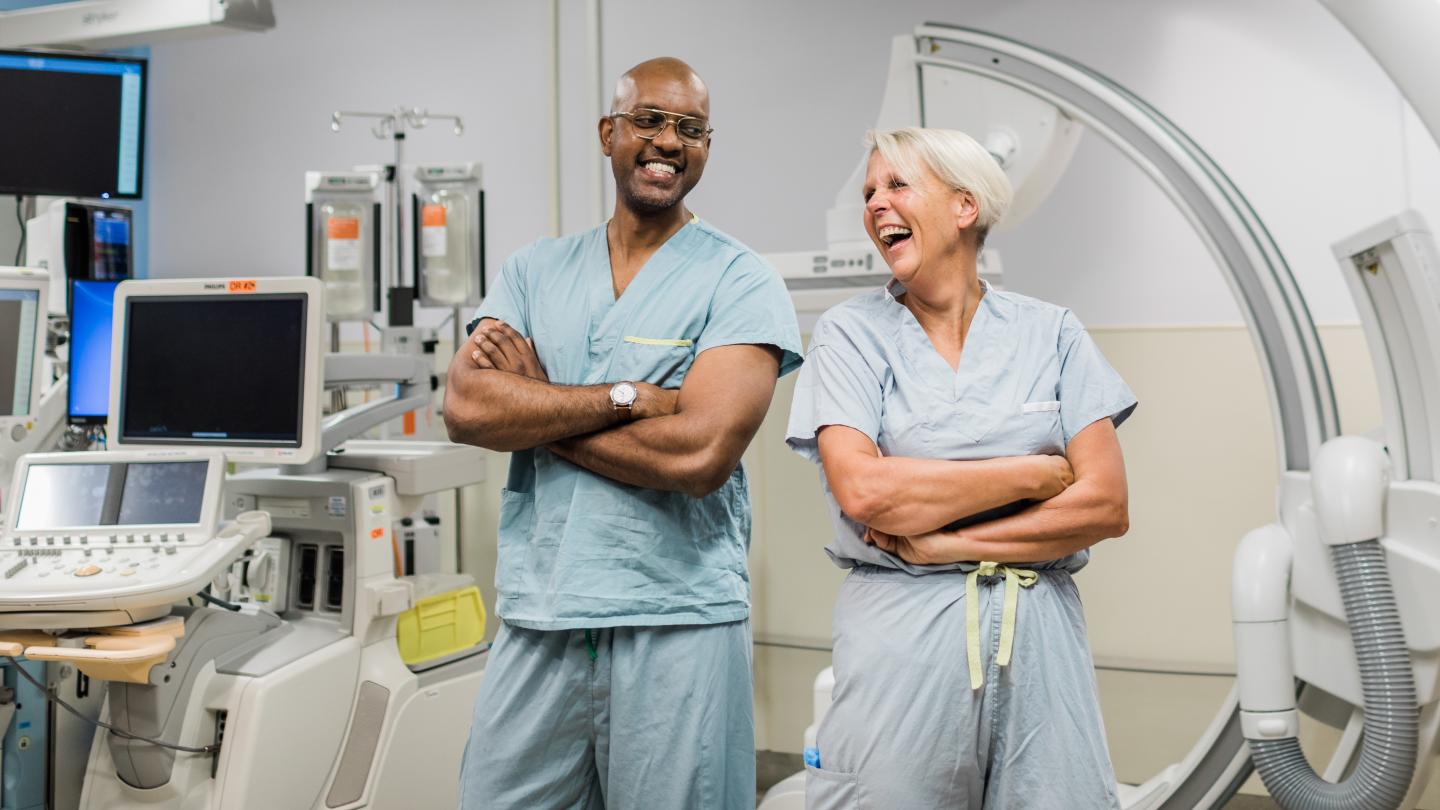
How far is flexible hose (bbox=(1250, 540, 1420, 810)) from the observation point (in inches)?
83.0

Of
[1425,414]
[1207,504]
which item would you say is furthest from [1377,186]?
[1425,414]

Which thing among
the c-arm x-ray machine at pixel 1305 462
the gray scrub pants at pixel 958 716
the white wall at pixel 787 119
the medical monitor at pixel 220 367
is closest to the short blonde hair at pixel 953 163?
the gray scrub pants at pixel 958 716

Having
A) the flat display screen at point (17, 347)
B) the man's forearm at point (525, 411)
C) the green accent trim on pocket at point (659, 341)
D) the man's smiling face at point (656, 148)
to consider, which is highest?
the man's smiling face at point (656, 148)

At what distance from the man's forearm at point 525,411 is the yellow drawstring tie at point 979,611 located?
0.56m

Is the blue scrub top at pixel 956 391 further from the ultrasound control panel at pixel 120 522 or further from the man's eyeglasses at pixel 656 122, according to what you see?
the ultrasound control panel at pixel 120 522

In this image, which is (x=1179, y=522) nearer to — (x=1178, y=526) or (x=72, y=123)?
(x=1178, y=526)

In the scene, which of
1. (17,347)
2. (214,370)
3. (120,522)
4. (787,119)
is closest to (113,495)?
(120,522)

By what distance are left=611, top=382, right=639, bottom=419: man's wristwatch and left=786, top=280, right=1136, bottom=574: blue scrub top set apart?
0.24 m

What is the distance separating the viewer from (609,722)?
175 cm

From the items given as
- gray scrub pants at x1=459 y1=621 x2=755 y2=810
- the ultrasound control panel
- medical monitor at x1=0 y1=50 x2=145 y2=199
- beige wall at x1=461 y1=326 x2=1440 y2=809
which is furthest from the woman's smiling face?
medical monitor at x1=0 y1=50 x2=145 y2=199

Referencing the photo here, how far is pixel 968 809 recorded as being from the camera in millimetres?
1440

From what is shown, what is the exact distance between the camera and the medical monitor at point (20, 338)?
2.70 metres

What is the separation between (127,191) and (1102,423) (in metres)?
2.69

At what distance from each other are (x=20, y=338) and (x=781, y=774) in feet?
7.94
